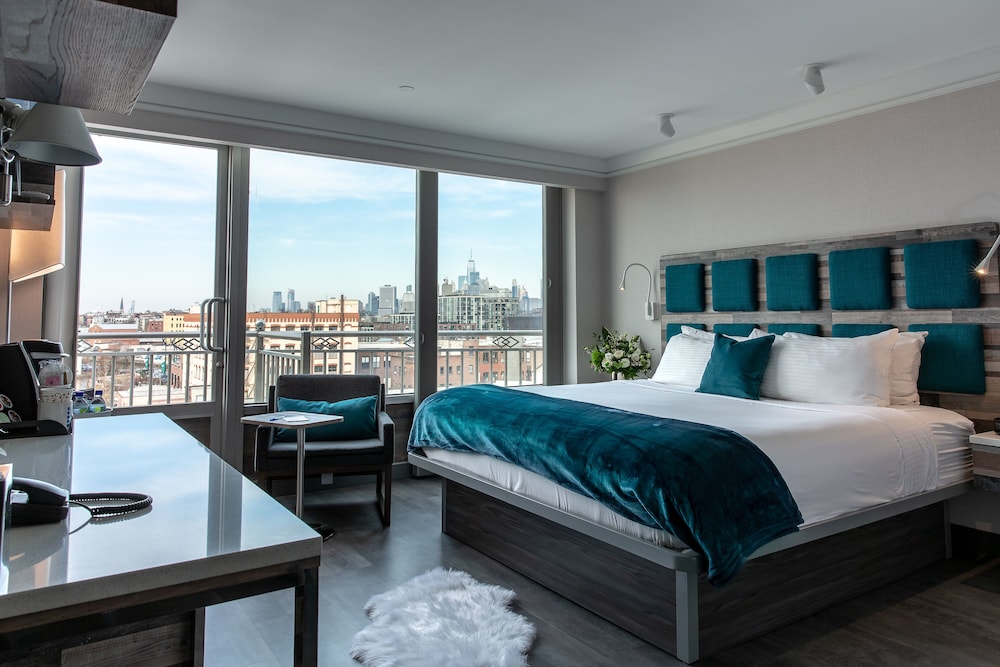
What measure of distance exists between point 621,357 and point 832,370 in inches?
75.9

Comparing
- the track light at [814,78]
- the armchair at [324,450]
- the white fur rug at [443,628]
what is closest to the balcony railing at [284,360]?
the armchair at [324,450]

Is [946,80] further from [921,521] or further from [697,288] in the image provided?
[921,521]

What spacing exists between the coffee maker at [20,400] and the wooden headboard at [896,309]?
13.4 ft

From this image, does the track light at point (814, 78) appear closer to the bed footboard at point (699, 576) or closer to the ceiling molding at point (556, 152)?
the ceiling molding at point (556, 152)

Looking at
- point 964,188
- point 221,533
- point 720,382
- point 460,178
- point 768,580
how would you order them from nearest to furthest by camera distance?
1. point 221,533
2. point 768,580
3. point 964,188
4. point 720,382
5. point 460,178

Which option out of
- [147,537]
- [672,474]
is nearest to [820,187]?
[672,474]

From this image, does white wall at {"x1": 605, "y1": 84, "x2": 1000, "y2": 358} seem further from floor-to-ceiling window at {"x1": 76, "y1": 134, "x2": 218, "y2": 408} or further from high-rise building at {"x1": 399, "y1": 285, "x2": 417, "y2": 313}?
floor-to-ceiling window at {"x1": 76, "y1": 134, "x2": 218, "y2": 408}

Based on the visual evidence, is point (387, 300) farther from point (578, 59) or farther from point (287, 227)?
point (578, 59)

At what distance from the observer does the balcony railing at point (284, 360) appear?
4195 millimetres

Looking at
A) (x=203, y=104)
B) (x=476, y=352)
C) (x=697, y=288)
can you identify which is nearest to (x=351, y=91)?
(x=203, y=104)

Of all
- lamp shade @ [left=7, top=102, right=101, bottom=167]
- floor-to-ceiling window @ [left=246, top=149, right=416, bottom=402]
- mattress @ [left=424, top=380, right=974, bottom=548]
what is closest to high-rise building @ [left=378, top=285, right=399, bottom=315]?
floor-to-ceiling window @ [left=246, top=149, right=416, bottom=402]

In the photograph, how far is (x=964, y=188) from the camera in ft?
11.6

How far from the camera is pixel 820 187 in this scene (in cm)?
422

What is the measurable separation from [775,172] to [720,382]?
1647 mm
